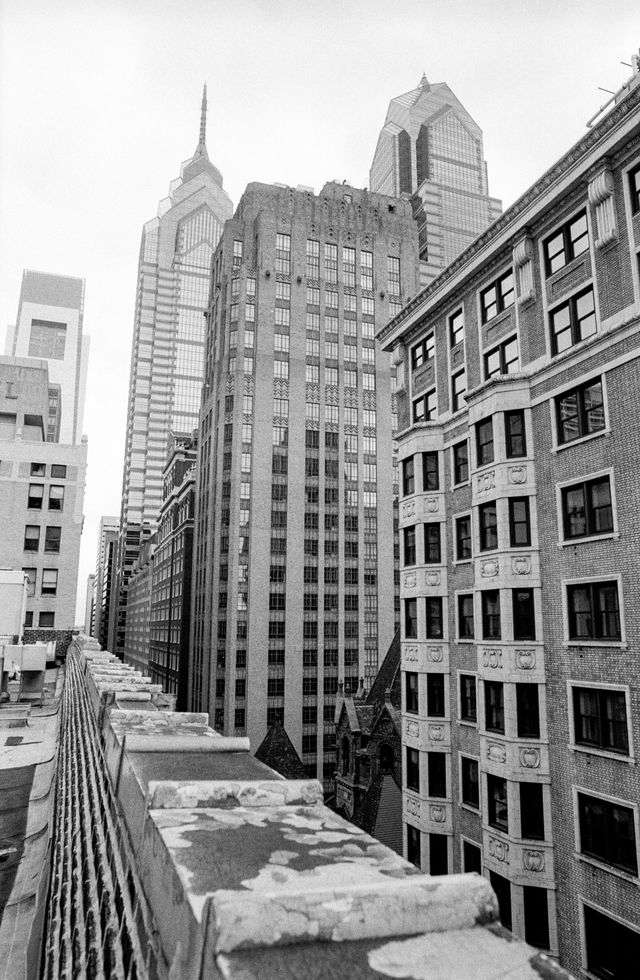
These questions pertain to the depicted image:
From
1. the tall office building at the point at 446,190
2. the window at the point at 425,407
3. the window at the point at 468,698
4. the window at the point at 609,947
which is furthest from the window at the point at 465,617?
the tall office building at the point at 446,190

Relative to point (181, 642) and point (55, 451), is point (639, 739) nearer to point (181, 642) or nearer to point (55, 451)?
point (55, 451)

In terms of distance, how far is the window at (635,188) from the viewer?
20.5 m

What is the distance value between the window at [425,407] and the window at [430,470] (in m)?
2.30

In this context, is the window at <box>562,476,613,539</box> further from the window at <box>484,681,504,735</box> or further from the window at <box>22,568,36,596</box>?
the window at <box>22,568,36,596</box>

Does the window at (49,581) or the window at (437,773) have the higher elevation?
the window at (49,581)

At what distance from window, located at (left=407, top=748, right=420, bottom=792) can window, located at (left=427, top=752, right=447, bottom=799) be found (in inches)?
38.7

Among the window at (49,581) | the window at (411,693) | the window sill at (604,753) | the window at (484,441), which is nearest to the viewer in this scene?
the window sill at (604,753)

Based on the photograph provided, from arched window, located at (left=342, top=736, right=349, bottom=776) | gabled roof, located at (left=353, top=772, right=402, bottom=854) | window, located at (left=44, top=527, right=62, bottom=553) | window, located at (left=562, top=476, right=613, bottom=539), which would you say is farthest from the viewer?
window, located at (left=44, top=527, right=62, bottom=553)

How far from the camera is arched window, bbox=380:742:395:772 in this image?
5297 cm

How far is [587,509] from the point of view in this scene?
69.7 ft

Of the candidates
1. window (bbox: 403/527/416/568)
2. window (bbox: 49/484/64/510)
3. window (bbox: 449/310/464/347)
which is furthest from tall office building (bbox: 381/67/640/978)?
window (bbox: 49/484/64/510)

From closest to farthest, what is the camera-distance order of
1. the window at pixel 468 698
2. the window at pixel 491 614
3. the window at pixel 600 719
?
1. the window at pixel 600 719
2. the window at pixel 491 614
3. the window at pixel 468 698

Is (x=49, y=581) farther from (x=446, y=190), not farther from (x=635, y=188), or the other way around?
(x=446, y=190)

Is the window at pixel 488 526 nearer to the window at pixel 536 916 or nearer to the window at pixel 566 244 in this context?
the window at pixel 566 244
